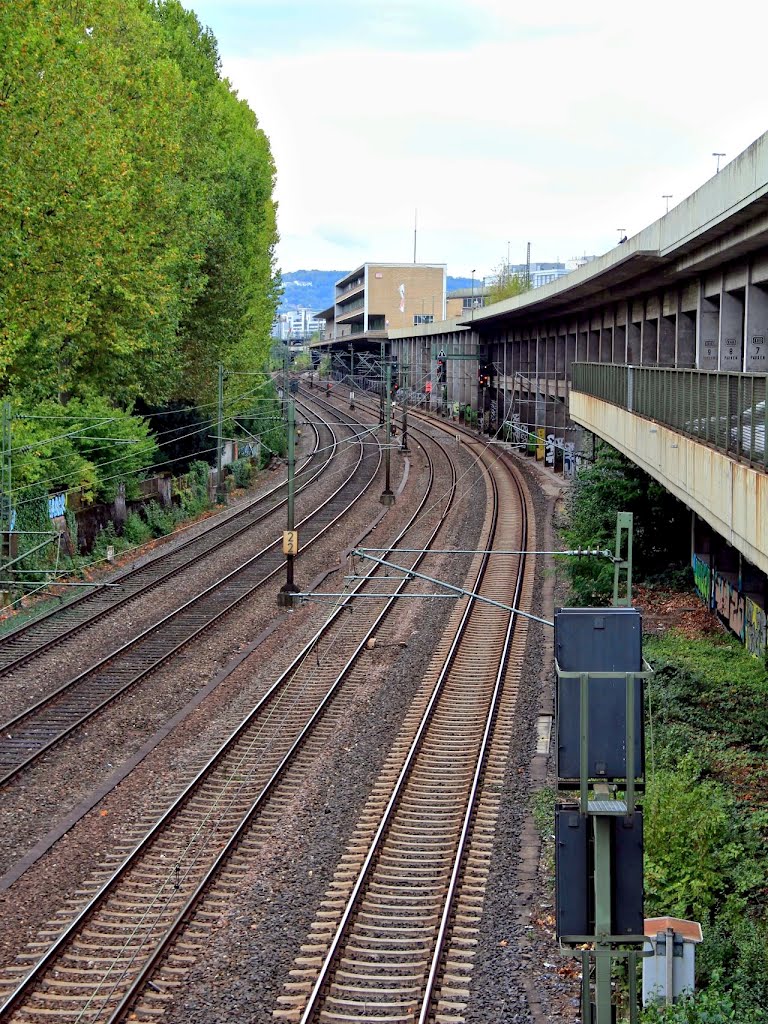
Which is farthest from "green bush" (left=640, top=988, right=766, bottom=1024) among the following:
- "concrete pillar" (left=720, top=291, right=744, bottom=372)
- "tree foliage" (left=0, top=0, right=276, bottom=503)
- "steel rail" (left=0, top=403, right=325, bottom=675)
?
"tree foliage" (left=0, top=0, right=276, bottom=503)

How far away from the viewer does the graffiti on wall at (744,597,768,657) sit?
2060 cm

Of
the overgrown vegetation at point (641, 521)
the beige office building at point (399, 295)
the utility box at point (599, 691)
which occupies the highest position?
the beige office building at point (399, 295)

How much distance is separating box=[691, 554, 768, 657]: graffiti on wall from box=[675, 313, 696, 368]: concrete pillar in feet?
18.0

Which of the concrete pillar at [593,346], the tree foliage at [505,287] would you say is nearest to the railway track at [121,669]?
the concrete pillar at [593,346]

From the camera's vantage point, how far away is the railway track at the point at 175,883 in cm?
1123

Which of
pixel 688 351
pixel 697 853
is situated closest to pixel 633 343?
pixel 688 351

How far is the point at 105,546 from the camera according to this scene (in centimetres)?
3531

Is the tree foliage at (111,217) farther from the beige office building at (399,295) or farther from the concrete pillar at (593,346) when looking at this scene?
the beige office building at (399,295)

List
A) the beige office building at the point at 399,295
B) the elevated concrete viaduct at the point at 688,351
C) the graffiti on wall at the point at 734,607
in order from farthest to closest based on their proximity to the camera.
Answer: the beige office building at the point at 399,295
the graffiti on wall at the point at 734,607
the elevated concrete viaduct at the point at 688,351

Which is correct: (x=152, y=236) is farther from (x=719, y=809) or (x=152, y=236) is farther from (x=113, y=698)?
(x=719, y=809)

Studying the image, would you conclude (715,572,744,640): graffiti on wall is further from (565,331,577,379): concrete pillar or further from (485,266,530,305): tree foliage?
(485,266,530,305): tree foliage

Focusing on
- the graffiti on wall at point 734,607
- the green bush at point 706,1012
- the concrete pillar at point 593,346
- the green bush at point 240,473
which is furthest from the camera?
the green bush at point 240,473

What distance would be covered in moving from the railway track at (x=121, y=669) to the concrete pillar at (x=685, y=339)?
12248mm

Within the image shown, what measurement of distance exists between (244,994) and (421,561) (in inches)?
920
